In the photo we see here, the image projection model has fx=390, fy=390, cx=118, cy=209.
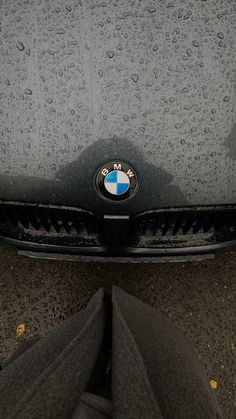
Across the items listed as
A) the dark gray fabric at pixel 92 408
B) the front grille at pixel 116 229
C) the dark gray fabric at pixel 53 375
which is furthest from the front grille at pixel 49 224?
the dark gray fabric at pixel 92 408

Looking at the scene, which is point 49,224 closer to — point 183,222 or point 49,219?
point 49,219

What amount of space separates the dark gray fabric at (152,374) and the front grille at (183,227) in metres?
0.48

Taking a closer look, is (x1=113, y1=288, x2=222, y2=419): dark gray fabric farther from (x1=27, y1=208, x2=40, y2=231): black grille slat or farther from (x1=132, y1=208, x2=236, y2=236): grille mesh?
(x1=27, y1=208, x2=40, y2=231): black grille slat

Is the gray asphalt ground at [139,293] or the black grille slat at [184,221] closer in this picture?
the black grille slat at [184,221]

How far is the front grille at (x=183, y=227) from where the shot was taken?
142 centimetres

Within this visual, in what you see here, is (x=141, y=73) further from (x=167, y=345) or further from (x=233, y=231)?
(x=167, y=345)

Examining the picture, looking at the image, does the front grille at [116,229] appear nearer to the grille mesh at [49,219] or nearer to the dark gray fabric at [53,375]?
the grille mesh at [49,219]

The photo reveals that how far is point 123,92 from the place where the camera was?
1347 millimetres

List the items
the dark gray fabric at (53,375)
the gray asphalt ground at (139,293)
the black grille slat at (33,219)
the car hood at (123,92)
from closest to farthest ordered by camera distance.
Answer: the dark gray fabric at (53,375), the car hood at (123,92), the black grille slat at (33,219), the gray asphalt ground at (139,293)

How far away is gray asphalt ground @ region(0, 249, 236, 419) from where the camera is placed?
1893 mm

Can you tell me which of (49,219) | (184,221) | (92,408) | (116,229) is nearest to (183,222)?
(184,221)

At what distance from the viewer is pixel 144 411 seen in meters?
0.63

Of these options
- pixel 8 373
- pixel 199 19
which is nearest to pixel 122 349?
pixel 8 373

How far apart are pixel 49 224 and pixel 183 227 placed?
52 centimetres
